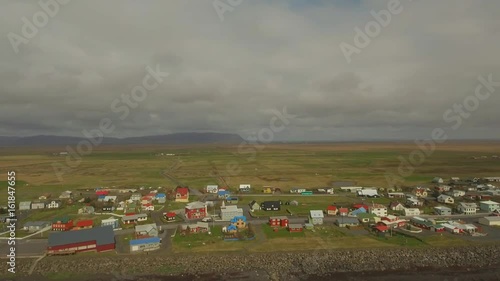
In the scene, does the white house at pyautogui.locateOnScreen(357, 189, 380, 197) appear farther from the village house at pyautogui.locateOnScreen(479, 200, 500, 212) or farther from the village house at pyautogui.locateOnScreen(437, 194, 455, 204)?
the village house at pyautogui.locateOnScreen(479, 200, 500, 212)

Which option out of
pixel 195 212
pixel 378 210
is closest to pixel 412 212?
pixel 378 210

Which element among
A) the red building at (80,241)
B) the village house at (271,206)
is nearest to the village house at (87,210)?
the red building at (80,241)

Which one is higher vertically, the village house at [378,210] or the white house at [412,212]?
the village house at [378,210]

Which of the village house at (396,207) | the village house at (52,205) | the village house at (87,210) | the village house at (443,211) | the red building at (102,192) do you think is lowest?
the village house at (443,211)

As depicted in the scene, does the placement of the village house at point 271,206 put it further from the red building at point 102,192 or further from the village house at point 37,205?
the village house at point 37,205

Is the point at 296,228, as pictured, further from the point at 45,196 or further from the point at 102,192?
the point at 45,196

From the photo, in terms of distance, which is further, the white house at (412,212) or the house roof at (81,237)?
the white house at (412,212)

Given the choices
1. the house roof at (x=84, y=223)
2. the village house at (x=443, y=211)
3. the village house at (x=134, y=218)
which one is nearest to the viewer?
the house roof at (x=84, y=223)

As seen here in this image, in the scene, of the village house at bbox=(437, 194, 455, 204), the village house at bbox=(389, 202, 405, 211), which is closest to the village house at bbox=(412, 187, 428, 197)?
the village house at bbox=(437, 194, 455, 204)
